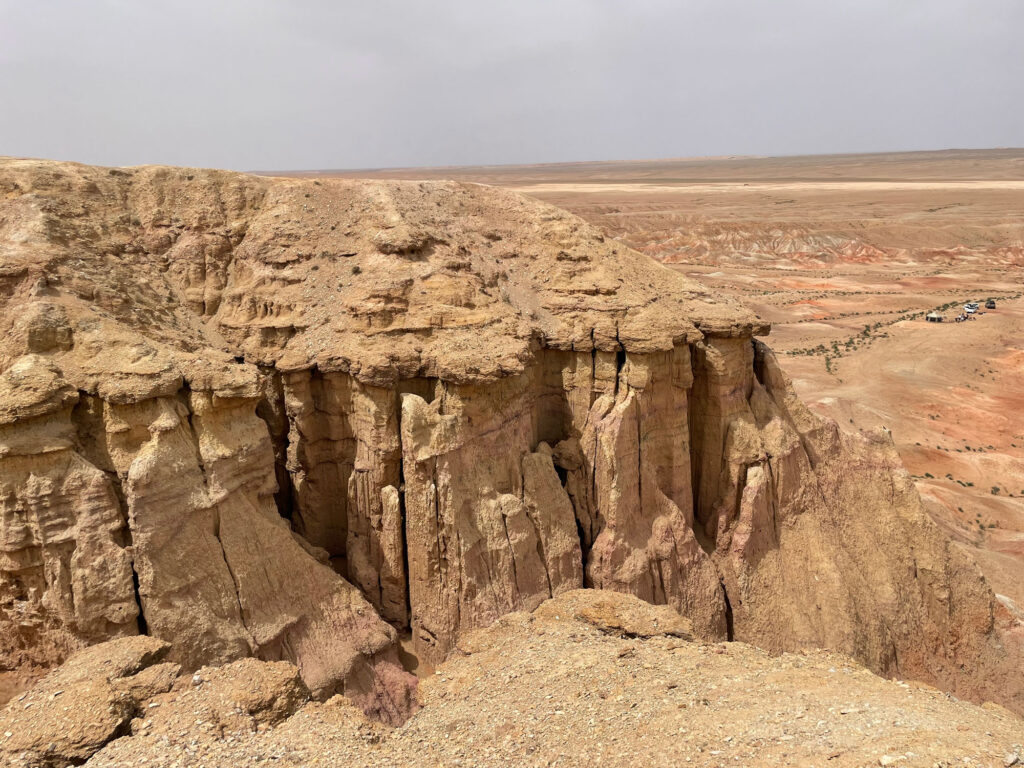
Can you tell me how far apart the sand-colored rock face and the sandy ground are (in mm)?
10664

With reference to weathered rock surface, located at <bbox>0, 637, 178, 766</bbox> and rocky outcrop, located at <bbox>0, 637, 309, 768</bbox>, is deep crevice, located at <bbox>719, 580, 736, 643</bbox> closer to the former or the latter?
rocky outcrop, located at <bbox>0, 637, 309, 768</bbox>

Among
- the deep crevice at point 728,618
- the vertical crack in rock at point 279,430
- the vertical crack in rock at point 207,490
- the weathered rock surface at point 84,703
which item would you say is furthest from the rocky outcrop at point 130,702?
the deep crevice at point 728,618

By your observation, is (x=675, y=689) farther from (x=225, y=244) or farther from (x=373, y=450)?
(x=225, y=244)

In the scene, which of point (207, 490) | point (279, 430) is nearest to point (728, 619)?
point (279, 430)

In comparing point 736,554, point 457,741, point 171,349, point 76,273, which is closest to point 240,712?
point 457,741

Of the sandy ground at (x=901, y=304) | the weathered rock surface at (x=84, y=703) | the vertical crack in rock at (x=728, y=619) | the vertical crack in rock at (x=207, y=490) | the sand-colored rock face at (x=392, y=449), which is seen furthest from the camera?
the sandy ground at (x=901, y=304)

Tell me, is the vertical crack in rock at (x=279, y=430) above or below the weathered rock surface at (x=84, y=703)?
above

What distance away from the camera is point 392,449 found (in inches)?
512

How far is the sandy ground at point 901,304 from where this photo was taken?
1325 inches

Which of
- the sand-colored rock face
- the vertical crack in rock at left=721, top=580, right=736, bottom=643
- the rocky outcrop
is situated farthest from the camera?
the vertical crack in rock at left=721, top=580, right=736, bottom=643

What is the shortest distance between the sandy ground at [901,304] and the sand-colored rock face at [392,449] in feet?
35.0

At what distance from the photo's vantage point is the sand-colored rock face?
410 inches

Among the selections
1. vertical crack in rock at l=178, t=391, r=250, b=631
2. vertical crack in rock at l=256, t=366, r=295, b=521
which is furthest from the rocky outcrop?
vertical crack in rock at l=256, t=366, r=295, b=521

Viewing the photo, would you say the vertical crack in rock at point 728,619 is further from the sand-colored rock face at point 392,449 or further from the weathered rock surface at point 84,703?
the weathered rock surface at point 84,703
